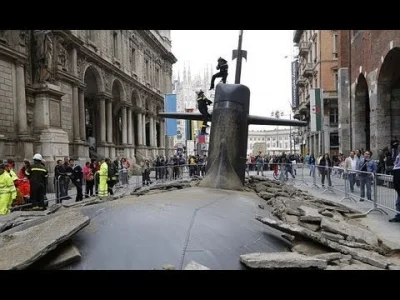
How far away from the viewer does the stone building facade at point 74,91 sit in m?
19.2

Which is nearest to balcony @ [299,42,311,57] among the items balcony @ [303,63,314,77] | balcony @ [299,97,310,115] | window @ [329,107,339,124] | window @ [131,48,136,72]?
balcony @ [303,63,314,77]

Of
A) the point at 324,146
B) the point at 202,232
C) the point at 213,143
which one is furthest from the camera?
the point at 324,146

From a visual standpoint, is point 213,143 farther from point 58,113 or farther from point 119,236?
point 58,113

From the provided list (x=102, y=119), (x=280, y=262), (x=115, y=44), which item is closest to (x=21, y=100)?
(x=102, y=119)

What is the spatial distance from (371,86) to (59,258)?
21.4 metres

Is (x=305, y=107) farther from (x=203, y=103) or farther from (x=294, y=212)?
(x=294, y=212)

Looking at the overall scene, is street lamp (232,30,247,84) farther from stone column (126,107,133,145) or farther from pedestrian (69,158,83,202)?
stone column (126,107,133,145)

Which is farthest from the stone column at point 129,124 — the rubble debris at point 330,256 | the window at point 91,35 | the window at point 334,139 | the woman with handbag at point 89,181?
the rubble debris at point 330,256
